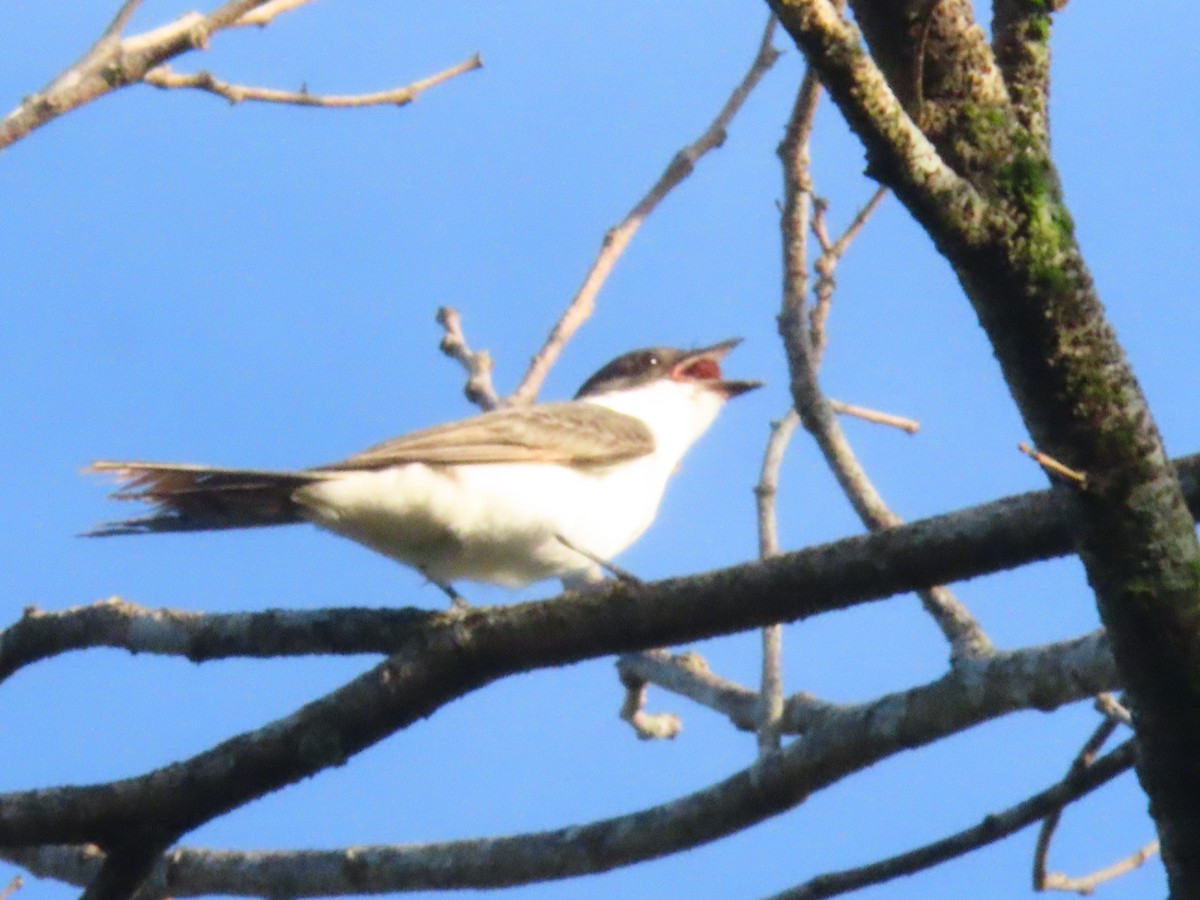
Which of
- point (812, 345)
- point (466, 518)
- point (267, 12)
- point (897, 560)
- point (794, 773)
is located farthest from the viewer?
point (466, 518)

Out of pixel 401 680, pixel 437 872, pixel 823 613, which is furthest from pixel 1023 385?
pixel 437 872

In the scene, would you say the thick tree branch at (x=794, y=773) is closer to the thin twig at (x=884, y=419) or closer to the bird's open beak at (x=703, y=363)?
the thin twig at (x=884, y=419)

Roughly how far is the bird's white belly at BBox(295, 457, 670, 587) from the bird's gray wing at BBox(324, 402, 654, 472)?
50 mm

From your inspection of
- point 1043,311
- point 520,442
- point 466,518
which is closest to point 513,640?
point 1043,311

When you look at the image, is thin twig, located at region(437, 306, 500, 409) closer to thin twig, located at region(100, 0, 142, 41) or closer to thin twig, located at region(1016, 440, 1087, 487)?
thin twig, located at region(100, 0, 142, 41)

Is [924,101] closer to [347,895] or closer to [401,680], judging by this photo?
[401,680]

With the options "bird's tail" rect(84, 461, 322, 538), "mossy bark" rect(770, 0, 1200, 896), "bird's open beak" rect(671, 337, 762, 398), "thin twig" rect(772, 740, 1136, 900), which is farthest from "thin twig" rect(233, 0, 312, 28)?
"bird's open beak" rect(671, 337, 762, 398)

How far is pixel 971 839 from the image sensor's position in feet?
9.78

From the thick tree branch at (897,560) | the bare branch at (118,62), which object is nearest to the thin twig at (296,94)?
the bare branch at (118,62)

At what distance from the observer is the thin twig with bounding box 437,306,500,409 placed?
713 centimetres

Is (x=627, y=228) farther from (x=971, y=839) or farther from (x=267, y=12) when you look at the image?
(x=971, y=839)

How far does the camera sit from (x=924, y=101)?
2383 millimetres

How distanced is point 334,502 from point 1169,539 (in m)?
3.88

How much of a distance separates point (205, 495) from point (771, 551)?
5.96 ft
